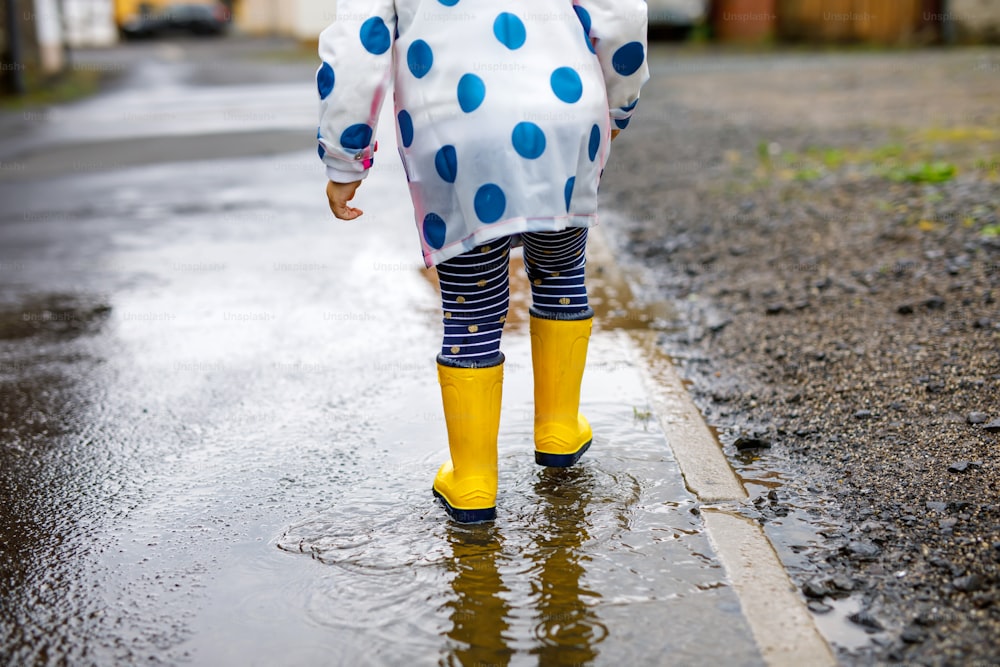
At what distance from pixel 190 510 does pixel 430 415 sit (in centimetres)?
93

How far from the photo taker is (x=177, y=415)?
383cm

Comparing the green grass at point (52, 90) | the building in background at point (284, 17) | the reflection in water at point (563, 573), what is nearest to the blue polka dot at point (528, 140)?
the reflection in water at point (563, 573)

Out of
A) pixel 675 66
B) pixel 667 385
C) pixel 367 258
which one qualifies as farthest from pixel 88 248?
pixel 675 66

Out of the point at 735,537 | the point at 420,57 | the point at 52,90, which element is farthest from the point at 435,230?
the point at 52,90

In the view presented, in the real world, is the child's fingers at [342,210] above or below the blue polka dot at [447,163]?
below

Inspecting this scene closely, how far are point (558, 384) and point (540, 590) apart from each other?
2.44ft

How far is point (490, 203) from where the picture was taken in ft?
8.73

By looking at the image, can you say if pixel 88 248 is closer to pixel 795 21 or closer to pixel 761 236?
pixel 761 236

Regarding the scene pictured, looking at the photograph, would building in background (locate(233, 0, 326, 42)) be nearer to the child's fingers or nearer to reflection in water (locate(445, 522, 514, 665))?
the child's fingers

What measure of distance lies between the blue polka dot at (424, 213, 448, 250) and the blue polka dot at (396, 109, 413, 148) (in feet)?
0.61

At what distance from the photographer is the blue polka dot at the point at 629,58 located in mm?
2818

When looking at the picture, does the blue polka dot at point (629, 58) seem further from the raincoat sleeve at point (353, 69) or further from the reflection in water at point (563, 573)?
the reflection in water at point (563, 573)

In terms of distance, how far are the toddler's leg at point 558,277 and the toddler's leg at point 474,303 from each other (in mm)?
166

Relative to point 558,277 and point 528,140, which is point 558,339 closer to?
point 558,277
